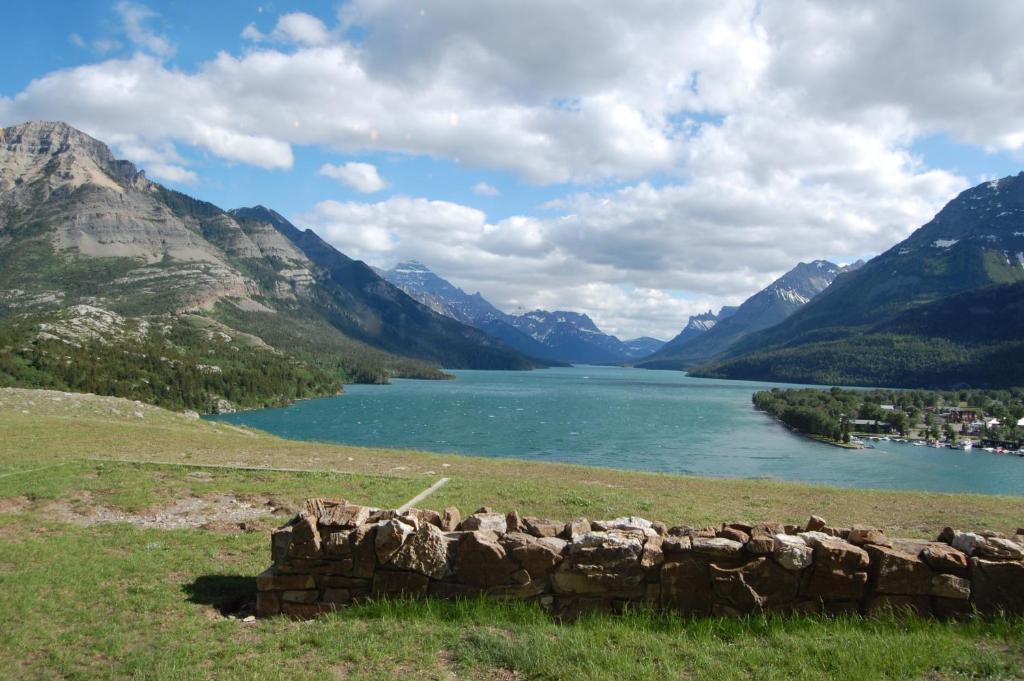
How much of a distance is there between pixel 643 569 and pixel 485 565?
2741mm

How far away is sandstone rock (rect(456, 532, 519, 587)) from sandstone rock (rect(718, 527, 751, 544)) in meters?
3.90

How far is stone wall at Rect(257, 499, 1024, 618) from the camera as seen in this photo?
10.1m

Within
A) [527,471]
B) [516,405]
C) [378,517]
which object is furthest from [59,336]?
[378,517]

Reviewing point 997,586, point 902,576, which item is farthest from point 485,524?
point 997,586

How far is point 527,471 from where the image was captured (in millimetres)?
30203

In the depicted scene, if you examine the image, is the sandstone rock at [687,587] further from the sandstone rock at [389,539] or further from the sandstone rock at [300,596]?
the sandstone rock at [300,596]

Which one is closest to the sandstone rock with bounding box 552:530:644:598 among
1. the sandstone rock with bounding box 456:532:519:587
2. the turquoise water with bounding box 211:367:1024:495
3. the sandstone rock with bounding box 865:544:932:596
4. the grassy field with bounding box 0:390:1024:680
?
the grassy field with bounding box 0:390:1024:680

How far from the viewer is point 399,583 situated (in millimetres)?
11117

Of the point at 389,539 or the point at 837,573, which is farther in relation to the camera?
the point at 389,539

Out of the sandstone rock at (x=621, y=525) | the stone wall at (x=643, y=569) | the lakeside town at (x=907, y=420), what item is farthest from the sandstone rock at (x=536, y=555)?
the lakeside town at (x=907, y=420)

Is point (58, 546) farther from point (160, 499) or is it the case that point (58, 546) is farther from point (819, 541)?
point (819, 541)

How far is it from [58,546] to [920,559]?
58.1 feet

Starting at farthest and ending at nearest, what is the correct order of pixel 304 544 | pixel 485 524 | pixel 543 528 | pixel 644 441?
pixel 644 441, pixel 485 524, pixel 543 528, pixel 304 544

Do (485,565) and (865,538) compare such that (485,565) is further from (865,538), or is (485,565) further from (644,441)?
(644,441)
